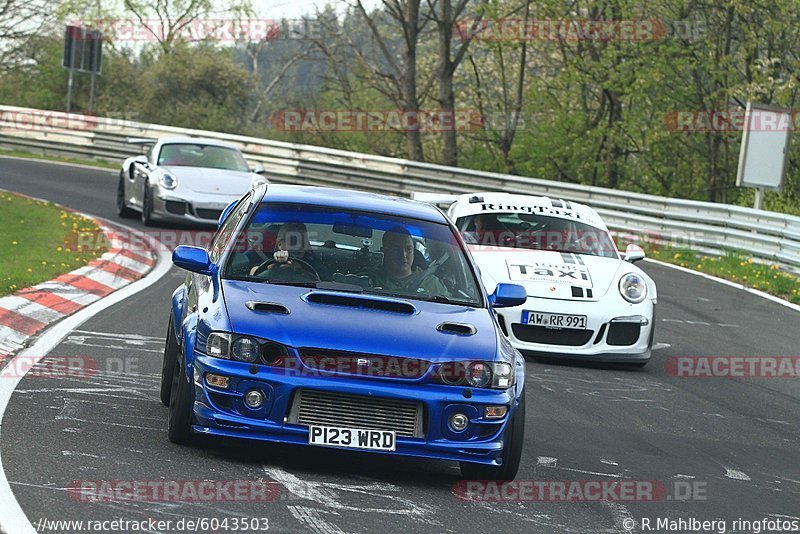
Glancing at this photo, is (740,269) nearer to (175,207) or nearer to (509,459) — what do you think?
(175,207)

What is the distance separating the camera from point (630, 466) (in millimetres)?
7484

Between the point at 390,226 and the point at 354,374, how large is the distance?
1641mm

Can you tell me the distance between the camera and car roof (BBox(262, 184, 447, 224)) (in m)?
7.88

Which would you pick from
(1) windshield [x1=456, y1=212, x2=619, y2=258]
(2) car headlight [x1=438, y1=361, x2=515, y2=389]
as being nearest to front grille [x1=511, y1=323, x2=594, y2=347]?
(1) windshield [x1=456, y1=212, x2=619, y2=258]

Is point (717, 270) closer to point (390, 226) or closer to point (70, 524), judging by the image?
point (390, 226)

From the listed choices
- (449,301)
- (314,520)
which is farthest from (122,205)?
(314,520)

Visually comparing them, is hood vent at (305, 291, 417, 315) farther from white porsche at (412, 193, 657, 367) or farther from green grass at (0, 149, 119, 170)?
green grass at (0, 149, 119, 170)

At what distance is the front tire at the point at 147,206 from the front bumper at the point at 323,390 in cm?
1312

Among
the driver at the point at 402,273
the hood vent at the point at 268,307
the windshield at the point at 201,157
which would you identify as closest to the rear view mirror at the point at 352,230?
the driver at the point at 402,273

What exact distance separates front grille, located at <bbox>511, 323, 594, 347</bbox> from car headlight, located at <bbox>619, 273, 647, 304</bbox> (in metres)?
0.56

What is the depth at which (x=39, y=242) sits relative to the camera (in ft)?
50.7

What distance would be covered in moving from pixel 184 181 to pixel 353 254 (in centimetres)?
1193

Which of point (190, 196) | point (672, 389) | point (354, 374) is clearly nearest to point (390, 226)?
point (354, 374)

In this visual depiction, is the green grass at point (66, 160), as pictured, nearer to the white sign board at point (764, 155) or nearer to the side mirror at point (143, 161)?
the side mirror at point (143, 161)
